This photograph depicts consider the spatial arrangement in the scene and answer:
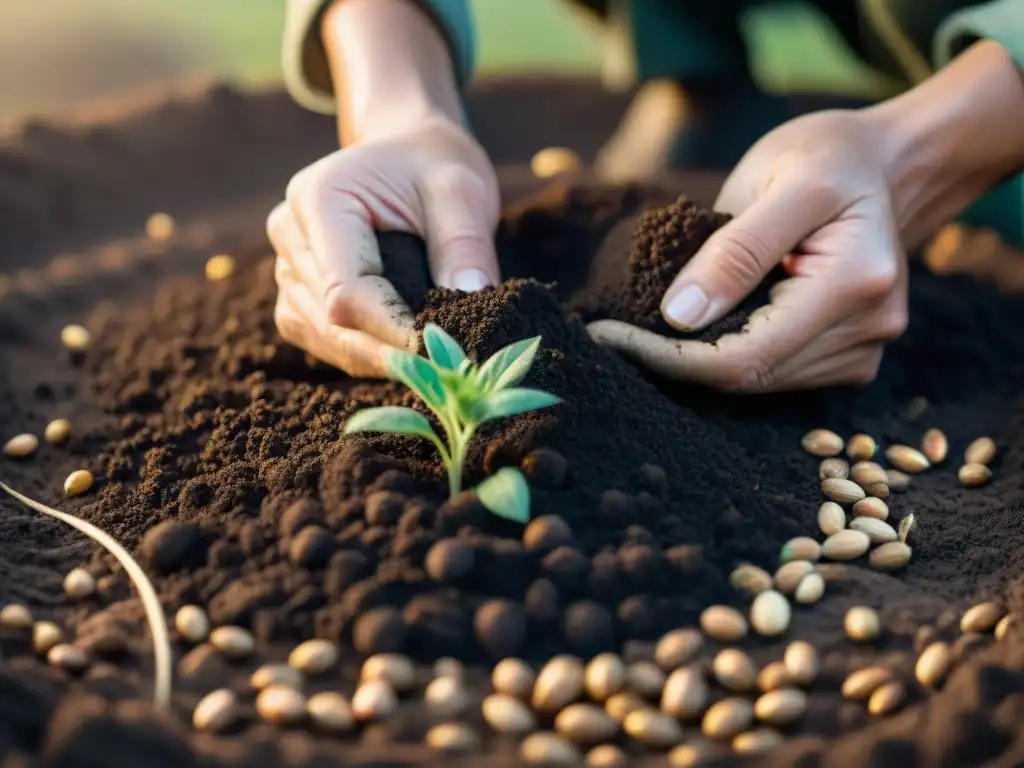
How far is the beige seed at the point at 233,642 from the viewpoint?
864 mm

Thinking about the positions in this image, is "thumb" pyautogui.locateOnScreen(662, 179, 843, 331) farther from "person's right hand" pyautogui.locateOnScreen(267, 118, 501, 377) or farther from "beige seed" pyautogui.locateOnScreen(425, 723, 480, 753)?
"beige seed" pyautogui.locateOnScreen(425, 723, 480, 753)

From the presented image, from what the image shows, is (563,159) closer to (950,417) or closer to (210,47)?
(950,417)

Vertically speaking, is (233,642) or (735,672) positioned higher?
(233,642)

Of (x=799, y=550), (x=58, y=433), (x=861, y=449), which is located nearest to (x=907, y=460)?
(x=861, y=449)

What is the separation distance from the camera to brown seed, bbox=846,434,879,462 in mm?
1216

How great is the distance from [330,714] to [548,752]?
0.17 meters

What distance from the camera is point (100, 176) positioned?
2223 mm

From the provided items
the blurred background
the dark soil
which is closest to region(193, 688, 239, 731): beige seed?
the dark soil

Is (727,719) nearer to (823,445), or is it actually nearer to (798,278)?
(823,445)

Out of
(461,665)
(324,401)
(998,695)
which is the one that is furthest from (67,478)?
(998,695)

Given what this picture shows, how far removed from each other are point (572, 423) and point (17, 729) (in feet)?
1.78

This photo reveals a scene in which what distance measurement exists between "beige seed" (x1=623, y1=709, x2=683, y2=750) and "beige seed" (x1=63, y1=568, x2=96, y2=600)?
53 centimetres

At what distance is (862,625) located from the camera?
91 centimetres

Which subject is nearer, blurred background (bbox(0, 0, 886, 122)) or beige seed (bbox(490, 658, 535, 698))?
beige seed (bbox(490, 658, 535, 698))
